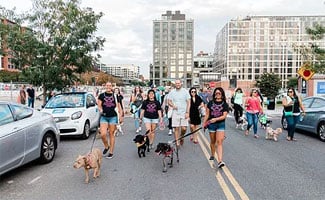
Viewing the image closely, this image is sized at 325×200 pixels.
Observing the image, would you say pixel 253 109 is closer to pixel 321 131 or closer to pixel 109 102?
pixel 321 131

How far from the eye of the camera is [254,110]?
11.2 m

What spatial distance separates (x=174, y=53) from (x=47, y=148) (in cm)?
13177

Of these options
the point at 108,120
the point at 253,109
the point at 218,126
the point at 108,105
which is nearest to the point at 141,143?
the point at 108,120

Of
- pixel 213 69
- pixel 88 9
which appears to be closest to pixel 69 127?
pixel 88 9

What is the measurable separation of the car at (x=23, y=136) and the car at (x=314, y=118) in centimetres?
803

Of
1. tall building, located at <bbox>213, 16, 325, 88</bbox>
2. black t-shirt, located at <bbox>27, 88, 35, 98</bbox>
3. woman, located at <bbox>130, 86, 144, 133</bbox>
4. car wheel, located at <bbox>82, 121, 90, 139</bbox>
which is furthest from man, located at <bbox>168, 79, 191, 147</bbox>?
tall building, located at <bbox>213, 16, 325, 88</bbox>

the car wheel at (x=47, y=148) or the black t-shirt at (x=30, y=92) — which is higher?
the black t-shirt at (x=30, y=92)

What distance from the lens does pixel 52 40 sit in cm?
1398

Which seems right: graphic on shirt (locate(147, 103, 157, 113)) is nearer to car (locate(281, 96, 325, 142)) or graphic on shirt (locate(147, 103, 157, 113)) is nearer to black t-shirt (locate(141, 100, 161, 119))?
black t-shirt (locate(141, 100, 161, 119))

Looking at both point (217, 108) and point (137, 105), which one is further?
point (137, 105)

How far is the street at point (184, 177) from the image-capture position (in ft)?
16.9

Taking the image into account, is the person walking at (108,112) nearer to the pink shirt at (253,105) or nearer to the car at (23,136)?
the car at (23,136)

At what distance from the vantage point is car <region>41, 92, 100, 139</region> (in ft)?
33.5

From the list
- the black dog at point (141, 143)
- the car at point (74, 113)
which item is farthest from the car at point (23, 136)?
the car at point (74, 113)
